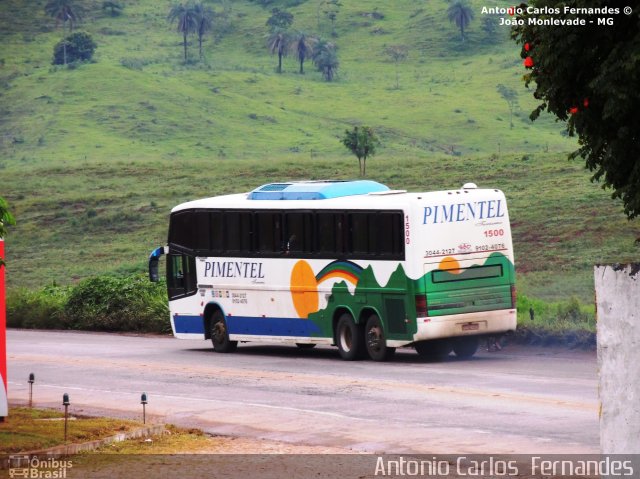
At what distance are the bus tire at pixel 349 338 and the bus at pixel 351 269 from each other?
0.02 m

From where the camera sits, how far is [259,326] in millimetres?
29422

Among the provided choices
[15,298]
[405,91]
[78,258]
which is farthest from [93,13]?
[15,298]

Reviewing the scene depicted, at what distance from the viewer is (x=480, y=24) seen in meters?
158

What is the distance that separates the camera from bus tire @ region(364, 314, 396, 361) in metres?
26.8

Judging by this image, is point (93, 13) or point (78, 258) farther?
point (93, 13)

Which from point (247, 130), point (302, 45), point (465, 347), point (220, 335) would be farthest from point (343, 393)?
point (302, 45)

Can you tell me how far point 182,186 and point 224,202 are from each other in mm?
49480

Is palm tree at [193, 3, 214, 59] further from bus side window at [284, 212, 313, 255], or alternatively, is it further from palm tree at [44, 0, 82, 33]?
bus side window at [284, 212, 313, 255]

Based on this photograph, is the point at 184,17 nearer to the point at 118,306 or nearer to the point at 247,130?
the point at 247,130

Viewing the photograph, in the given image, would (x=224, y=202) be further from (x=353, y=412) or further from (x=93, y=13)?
(x=93, y=13)

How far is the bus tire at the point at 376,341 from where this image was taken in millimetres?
26750

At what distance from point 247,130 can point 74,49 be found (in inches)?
1485

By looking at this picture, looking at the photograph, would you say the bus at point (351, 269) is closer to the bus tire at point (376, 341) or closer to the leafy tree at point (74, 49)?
the bus tire at point (376, 341)

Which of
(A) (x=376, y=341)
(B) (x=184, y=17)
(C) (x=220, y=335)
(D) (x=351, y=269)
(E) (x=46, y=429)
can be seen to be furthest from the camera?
(B) (x=184, y=17)
